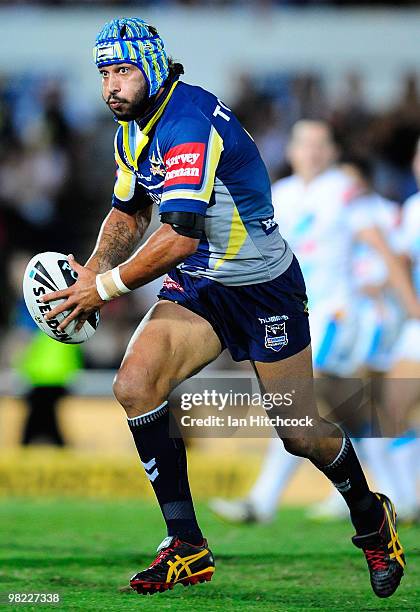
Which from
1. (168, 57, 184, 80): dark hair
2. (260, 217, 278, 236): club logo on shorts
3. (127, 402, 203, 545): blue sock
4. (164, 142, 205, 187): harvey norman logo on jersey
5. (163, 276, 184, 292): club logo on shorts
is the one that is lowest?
(127, 402, 203, 545): blue sock

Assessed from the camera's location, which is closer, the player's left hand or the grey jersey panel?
the player's left hand

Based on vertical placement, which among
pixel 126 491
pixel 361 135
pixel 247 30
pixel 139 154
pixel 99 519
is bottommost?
pixel 126 491

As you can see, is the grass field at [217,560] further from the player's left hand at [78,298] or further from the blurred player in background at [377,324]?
the player's left hand at [78,298]

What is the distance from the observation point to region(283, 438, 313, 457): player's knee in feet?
17.9

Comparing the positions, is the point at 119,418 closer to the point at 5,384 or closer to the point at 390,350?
the point at 5,384

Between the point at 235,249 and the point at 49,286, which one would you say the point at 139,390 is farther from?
the point at 235,249

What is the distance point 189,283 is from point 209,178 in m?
0.66

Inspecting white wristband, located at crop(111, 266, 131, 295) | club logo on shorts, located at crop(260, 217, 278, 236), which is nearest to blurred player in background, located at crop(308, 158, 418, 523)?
club logo on shorts, located at crop(260, 217, 278, 236)

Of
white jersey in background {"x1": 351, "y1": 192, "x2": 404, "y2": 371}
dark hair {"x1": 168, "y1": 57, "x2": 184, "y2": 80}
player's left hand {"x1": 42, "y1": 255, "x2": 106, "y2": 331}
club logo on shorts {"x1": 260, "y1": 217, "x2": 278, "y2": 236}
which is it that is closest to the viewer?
player's left hand {"x1": 42, "y1": 255, "x2": 106, "y2": 331}

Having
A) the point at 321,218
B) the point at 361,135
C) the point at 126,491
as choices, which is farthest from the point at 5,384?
the point at 361,135

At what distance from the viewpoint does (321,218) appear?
8.88m

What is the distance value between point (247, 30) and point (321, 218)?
301 inches

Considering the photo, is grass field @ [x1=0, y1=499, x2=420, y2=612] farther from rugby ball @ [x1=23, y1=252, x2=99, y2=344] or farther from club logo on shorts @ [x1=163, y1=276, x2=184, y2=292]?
club logo on shorts @ [x1=163, y1=276, x2=184, y2=292]

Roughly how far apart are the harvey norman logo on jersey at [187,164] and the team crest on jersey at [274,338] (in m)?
0.80
